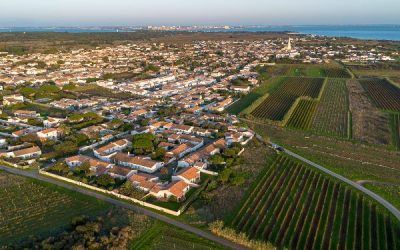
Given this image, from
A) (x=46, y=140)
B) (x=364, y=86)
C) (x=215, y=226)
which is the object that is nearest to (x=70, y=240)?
(x=215, y=226)

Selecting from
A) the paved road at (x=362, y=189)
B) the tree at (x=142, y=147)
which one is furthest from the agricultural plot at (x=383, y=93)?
the tree at (x=142, y=147)

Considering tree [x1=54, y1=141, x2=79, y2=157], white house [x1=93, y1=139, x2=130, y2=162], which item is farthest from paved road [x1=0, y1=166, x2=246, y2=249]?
white house [x1=93, y1=139, x2=130, y2=162]

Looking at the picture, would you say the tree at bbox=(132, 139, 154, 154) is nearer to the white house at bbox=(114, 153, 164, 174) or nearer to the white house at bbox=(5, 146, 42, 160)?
the white house at bbox=(114, 153, 164, 174)

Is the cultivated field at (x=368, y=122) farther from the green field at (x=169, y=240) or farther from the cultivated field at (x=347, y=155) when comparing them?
the green field at (x=169, y=240)

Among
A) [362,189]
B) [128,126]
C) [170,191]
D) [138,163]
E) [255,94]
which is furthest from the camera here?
[255,94]

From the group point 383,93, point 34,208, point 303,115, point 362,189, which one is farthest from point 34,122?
point 383,93

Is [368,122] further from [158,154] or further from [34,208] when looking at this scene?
[34,208]

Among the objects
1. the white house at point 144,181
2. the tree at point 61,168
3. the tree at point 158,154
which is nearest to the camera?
the white house at point 144,181
